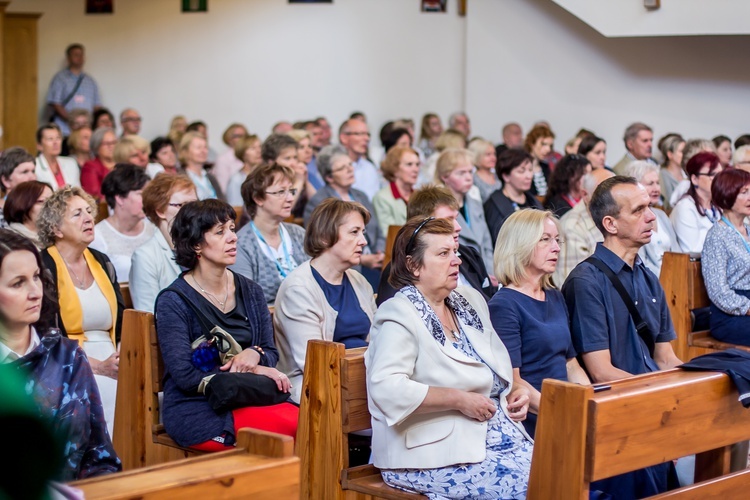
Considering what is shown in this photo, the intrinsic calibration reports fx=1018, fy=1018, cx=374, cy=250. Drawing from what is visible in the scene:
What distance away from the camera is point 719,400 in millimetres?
2947

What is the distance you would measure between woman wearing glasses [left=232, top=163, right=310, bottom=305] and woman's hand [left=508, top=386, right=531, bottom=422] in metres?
Answer: 1.62

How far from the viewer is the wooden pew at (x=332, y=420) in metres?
3.10

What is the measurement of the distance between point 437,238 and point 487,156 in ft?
17.3

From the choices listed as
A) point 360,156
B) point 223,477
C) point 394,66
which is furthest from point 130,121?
point 223,477

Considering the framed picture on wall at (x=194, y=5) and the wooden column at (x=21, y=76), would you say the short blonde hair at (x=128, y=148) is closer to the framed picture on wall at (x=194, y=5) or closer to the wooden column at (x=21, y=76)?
the wooden column at (x=21, y=76)

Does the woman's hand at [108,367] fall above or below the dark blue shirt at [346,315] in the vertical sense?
below

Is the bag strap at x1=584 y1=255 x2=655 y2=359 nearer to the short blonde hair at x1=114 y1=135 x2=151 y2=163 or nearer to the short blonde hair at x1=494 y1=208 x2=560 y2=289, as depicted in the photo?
the short blonde hair at x1=494 y1=208 x2=560 y2=289

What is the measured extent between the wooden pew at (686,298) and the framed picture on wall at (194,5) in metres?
8.12

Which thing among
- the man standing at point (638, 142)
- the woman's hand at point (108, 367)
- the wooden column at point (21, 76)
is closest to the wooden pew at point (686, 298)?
the woman's hand at point (108, 367)

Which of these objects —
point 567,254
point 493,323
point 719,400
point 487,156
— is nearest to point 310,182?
point 487,156

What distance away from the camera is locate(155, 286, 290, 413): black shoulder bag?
3.19m

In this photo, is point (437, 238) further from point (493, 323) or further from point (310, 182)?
point (310, 182)

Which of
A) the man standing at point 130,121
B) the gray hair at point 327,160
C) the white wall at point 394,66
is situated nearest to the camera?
the gray hair at point 327,160

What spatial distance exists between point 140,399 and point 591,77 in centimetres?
877
